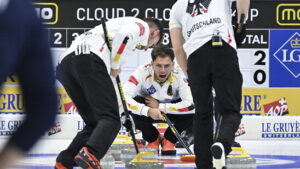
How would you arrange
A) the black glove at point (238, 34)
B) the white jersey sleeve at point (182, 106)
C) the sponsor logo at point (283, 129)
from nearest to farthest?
1. the black glove at point (238, 34)
2. the white jersey sleeve at point (182, 106)
3. the sponsor logo at point (283, 129)

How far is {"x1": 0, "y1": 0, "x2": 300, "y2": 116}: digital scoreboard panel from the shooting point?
6422mm

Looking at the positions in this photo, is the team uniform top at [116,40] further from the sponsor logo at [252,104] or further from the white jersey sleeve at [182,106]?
the sponsor logo at [252,104]

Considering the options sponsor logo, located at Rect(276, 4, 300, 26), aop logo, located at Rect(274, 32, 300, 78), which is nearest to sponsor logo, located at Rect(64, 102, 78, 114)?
aop logo, located at Rect(274, 32, 300, 78)

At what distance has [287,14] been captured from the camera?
21.3 ft

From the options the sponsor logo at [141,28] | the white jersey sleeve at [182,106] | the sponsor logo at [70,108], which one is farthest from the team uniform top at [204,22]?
the sponsor logo at [70,108]

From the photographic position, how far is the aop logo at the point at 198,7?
3.43m

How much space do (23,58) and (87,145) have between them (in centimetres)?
234

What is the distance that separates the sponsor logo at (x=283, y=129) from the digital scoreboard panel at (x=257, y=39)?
8.8 inches

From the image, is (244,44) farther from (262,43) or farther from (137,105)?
(137,105)

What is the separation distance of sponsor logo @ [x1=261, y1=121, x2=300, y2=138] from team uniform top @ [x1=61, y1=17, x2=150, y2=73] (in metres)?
2.80

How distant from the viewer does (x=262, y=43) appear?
6.46 m

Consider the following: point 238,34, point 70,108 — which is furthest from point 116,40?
point 70,108

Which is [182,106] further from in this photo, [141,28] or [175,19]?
[175,19]

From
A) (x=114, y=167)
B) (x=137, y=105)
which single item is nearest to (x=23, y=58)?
(x=114, y=167)
